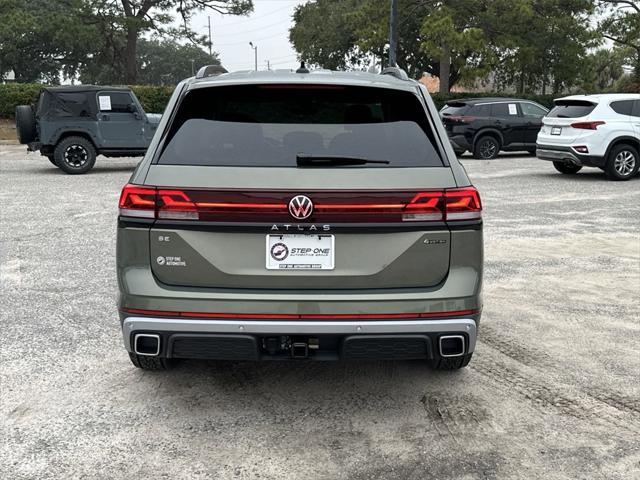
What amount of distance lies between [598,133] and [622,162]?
0.99m

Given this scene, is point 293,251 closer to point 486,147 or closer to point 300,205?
point 300,205

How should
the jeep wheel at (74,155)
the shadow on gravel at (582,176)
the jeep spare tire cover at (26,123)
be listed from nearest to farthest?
the shadow on gravel at (582,176)
the jeep spare tire cover at (26,123)
the jeep wheel at (74,155)

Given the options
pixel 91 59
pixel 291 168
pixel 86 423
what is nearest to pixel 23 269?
pixel 86 423

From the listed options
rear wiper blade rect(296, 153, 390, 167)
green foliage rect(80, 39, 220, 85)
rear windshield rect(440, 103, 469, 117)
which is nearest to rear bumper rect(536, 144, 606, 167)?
rear windshield rect(440, 103, 469, 117)

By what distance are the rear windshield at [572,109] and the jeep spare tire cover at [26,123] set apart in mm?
10980

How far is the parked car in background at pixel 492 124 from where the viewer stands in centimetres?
1833

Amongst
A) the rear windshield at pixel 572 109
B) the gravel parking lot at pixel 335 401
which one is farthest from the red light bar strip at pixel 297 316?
the rear windshield at pixel 572 109

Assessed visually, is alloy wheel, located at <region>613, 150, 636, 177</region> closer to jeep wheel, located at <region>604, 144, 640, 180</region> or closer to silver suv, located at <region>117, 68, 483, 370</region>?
jeep wheel, located at <region>604, 144, 640, 180</region>

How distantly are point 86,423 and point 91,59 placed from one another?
54.6 m

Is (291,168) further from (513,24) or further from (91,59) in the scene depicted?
(91,59)

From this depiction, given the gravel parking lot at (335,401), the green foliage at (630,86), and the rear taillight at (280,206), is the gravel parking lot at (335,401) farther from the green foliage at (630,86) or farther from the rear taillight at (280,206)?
the green foliage at (630,86)

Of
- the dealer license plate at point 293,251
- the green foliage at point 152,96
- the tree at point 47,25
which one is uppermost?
the tree at point 47,25

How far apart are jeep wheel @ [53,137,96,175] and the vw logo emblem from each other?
512 inches

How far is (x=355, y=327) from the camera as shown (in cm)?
310
